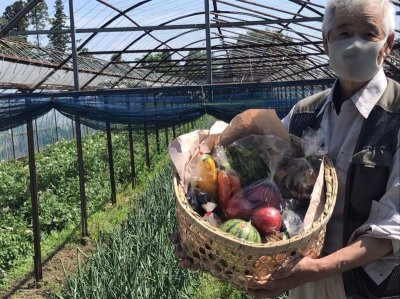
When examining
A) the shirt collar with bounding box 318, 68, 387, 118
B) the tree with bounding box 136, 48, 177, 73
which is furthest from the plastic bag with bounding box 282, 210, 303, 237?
the tree with bounding box 136, 48, 177, 73

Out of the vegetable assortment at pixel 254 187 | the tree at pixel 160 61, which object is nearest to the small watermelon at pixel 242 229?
the vegetable assortment at pixel 254 187

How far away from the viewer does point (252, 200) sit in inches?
59.4

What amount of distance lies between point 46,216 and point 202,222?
5716mm

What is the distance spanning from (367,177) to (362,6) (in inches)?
19.1

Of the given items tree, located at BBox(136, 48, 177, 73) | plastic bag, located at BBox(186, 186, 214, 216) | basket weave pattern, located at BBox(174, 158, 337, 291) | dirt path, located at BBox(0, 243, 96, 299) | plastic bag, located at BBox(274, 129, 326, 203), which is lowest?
dirt path, located at BBox(0, 243, 96, 299)

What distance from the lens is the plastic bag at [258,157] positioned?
1633 millimetres

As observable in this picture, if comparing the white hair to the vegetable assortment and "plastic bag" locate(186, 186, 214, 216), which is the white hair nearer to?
the vegetable assortment

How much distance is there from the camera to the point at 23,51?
994 centimetres

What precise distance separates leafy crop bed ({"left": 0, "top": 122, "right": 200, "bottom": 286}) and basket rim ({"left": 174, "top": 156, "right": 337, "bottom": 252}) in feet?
13.4

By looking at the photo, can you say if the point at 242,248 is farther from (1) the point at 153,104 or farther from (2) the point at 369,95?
(1) the point at 153,104

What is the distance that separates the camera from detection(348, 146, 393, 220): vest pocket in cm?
146

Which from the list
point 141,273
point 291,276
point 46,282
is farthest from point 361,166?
point 46,282

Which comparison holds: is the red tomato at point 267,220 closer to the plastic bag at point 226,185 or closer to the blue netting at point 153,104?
the plastic bag at point 226,185

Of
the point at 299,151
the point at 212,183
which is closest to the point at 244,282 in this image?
the point at 212,183
